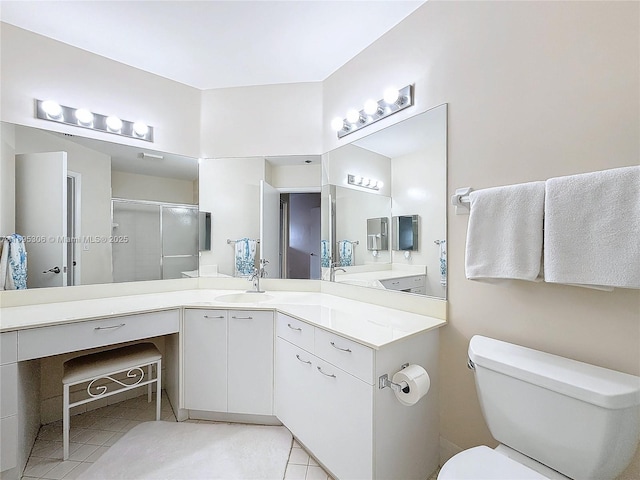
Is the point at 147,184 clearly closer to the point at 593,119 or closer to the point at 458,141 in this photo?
the point at 458,141

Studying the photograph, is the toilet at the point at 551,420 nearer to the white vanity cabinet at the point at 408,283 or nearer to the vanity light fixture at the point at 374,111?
the white vanity cabinet at the point at 408,283

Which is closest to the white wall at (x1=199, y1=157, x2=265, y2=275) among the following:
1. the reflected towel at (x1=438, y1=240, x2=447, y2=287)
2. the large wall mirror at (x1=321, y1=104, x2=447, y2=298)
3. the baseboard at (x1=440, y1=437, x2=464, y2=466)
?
the large wall mirror at (x1=321, y1=104, x2=447, y2=298)

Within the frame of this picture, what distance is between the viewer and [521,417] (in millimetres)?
Result: 1007

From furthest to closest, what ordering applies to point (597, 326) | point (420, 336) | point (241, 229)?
point (241, 229) < point (420, 336) < point (597, 326)

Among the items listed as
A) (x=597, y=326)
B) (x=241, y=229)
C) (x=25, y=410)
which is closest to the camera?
(x=597, y=326)

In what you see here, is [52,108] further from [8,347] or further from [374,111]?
[374,111]

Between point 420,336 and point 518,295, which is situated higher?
point 518,295

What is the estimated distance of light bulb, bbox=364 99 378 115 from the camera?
186cm

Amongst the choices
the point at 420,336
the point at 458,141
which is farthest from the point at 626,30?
the point at 420,336

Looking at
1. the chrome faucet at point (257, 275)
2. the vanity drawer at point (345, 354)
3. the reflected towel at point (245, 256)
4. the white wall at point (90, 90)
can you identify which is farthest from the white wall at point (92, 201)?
the vanity drawer at point (345, 354)

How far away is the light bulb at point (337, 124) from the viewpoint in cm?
212

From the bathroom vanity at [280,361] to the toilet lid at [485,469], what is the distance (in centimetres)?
31

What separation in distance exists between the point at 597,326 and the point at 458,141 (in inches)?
37.4

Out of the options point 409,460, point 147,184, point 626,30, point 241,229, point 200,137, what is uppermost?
point 200,137
